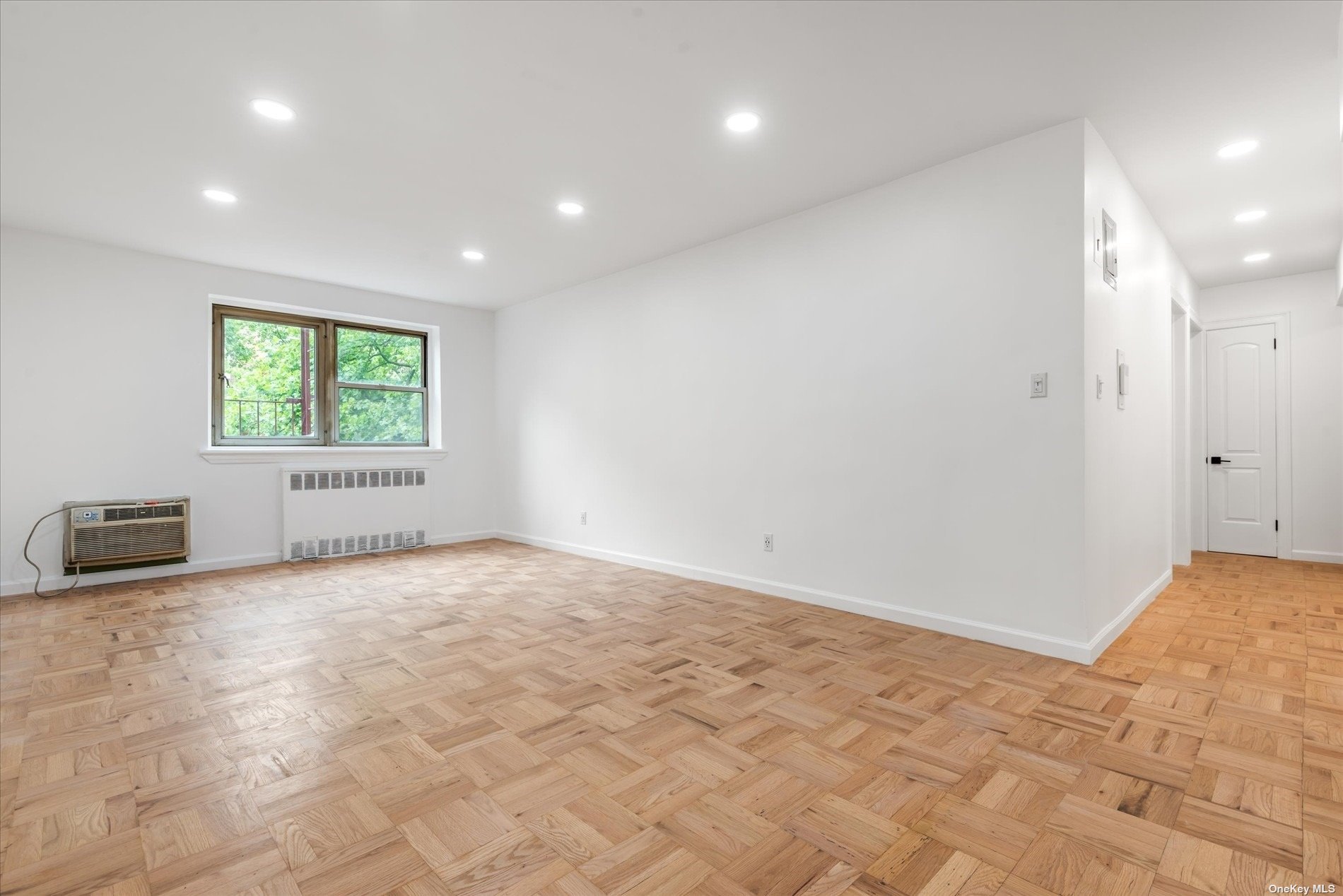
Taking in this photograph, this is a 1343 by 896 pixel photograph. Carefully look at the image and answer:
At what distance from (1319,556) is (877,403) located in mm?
4811

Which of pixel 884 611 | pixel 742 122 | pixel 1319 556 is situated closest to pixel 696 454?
pixel 884 611

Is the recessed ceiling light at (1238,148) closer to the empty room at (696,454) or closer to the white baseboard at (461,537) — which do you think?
the empty room at (696,454)

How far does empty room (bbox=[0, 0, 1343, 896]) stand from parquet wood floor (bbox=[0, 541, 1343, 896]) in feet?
0.07

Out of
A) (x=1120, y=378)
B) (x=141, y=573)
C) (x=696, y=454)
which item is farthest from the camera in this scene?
(x=141, y=573)

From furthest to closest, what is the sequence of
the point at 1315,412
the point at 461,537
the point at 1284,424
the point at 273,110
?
the point at 461,537 < the point at 1284,424 < the point at 1315,412 < the point at 273,110

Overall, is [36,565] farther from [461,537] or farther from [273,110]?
[273,110]

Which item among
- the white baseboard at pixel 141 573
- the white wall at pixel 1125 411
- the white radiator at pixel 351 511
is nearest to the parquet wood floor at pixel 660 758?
the white wall at pixel 1125 411

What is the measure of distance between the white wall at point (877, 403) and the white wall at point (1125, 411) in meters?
0.12

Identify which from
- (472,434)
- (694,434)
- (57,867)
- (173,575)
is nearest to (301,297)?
(472,434)

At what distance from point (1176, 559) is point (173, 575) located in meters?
8.02

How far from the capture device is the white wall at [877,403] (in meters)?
2.91

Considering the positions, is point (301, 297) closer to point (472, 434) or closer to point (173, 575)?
point (472, 434)

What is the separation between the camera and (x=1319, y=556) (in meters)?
5.29

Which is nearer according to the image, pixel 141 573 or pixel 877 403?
pixel 877 403
